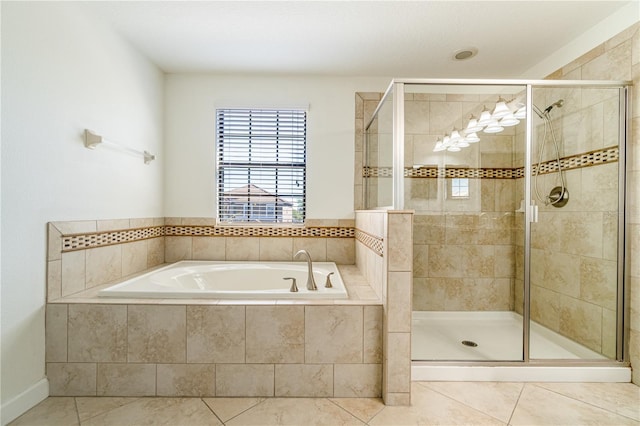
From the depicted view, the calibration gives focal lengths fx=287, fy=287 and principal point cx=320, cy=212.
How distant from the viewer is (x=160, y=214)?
2637 millimetres

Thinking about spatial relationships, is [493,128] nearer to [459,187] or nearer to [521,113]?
[521,113]

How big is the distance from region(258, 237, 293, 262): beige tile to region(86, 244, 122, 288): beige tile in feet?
3.60

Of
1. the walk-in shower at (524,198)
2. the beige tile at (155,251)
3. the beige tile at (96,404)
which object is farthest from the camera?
the beige tile at (155,251)

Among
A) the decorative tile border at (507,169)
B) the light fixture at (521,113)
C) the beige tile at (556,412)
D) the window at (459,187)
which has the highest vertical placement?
the light fixture at (521,113)

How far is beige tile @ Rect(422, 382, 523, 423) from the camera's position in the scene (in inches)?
58.2

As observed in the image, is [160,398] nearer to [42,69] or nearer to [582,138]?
[42,69]

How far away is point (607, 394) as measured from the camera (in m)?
1.62

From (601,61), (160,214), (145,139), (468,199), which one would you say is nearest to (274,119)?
(145,139)

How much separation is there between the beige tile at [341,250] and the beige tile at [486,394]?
1222 millimetres

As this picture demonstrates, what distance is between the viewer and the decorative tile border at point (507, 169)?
1827 millimetres

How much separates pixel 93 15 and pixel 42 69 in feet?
2.03

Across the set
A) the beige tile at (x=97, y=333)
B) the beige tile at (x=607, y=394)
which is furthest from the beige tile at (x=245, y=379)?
the beige tile at (x=607, y=394)

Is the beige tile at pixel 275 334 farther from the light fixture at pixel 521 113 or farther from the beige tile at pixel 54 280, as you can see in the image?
the light fixture at pixel 521 113

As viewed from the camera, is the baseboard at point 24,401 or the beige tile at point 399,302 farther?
the beige tile at point 399,302
